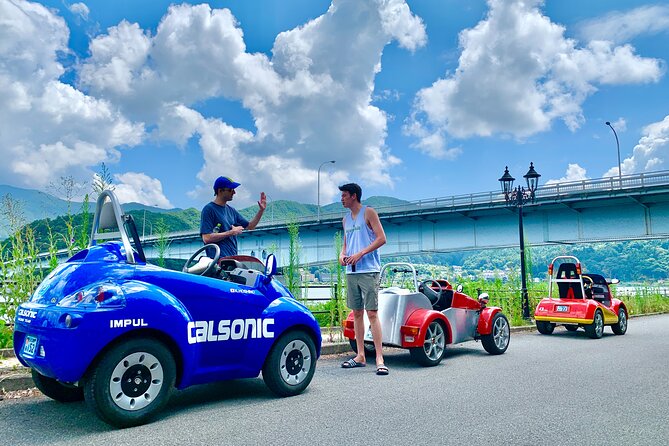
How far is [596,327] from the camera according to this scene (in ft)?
38.2

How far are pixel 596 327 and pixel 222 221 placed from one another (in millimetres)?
9048

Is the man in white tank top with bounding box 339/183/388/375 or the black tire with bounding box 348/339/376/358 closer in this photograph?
the man in white tank top with bounding box 339/183/388/375

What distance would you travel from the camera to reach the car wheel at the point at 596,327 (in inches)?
455

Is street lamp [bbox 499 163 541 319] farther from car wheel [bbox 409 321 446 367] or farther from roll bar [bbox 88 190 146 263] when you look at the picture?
roll bar [bbox 88 190 146 263]

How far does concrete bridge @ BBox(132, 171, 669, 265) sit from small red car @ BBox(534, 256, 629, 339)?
14802mm

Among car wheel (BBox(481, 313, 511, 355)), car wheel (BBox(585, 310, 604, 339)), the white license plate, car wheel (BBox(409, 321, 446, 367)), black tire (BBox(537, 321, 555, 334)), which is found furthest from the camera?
black tire (BBox(537, 321, 555, 334))

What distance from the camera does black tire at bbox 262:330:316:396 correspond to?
515 cm

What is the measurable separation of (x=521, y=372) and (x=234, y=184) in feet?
14.2

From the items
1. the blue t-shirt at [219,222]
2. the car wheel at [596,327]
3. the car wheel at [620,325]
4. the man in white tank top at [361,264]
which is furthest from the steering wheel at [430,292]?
the car wheel at [620,325]

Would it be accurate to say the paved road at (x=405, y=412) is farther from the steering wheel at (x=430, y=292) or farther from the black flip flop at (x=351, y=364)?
the steering wheel at (x=430, y=292)

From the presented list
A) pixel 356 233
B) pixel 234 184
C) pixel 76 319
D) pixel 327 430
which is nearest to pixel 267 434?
pixel 327 430

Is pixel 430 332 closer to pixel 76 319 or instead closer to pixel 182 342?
pixel 182 342

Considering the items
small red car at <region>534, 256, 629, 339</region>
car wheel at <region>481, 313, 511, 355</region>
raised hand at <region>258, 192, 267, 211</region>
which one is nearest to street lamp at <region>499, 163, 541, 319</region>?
small red car at <region>534, 256, 629, 339</region>

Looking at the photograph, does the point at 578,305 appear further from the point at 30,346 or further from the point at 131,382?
the point at 30,346
